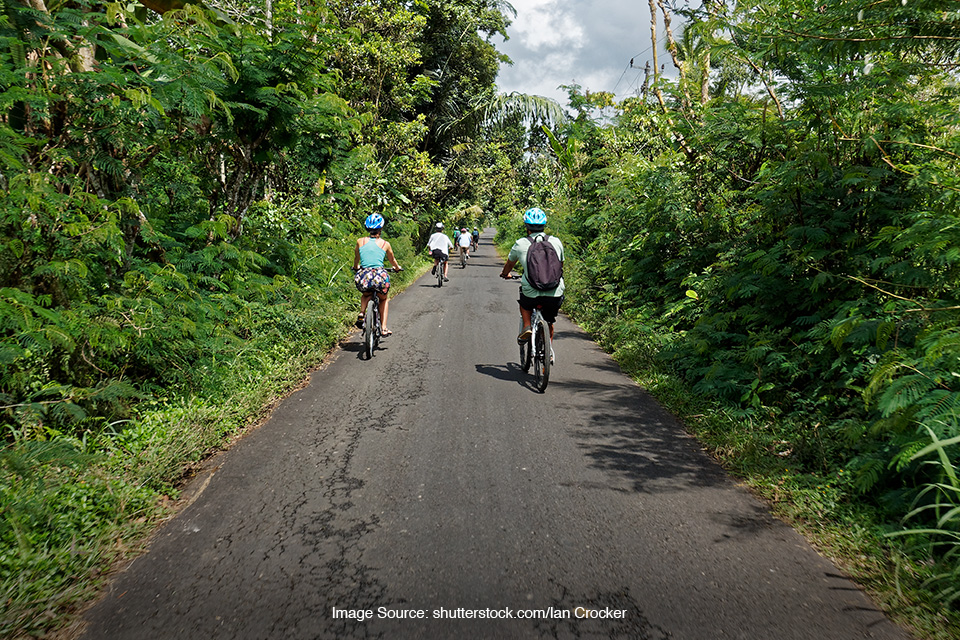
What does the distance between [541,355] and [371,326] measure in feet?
8.60

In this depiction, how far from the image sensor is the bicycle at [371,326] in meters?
7.72

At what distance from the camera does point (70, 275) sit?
14.4 ft

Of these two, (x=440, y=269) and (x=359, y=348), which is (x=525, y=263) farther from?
(x=440, y=269)

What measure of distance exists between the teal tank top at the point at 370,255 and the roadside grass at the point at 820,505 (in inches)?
163

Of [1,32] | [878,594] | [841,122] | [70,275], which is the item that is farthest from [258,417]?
[841,122]

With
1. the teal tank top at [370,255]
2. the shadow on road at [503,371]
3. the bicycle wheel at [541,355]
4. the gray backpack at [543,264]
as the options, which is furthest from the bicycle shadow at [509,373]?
the teal tank top at [370,255]

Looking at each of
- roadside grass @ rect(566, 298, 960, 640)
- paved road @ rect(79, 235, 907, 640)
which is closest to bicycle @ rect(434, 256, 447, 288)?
roadside grass @ rect(566, 298, 960, 640)

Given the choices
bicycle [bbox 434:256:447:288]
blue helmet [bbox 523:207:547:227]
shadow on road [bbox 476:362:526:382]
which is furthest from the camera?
bicycle [bbox 434:256:447:288]

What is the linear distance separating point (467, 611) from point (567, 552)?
2.57ft

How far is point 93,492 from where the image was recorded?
3477 mm

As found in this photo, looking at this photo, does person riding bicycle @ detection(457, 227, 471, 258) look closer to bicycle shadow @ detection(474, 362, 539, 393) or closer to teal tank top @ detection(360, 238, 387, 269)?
teal tank top @ detection(360, 238, 387, 269)

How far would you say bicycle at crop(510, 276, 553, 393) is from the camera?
6.32m

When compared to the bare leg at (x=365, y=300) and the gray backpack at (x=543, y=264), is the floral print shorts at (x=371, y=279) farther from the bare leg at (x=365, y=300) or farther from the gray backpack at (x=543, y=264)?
the gray backpack at (x=543, y=264)

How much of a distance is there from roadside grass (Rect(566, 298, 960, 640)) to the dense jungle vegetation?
0.02 metres
